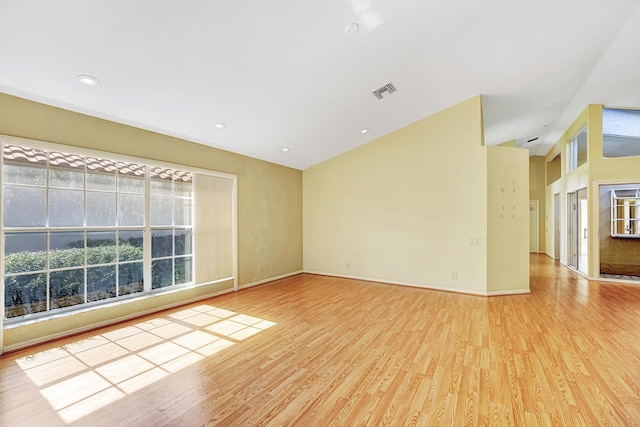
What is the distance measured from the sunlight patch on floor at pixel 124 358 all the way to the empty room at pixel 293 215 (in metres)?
0.03

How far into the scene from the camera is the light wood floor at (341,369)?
6.04 ft

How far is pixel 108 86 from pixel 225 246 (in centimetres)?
290

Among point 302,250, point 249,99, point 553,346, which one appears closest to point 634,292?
point 553,346

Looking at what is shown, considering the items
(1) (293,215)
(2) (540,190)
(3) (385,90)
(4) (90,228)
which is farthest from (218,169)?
(2) (540,190)

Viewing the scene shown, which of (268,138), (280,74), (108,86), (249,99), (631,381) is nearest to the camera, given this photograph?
(631,381)

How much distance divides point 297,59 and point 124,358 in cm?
352

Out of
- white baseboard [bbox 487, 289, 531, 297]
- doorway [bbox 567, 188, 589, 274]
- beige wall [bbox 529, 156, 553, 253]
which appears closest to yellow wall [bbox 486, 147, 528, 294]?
white baseboard [bbox 487, 289, 531, 297]

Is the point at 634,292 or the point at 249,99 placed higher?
the point at 249,99

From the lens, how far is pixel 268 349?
9.07 ft

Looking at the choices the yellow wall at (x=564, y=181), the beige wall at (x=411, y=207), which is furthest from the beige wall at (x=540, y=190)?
the beige wall at (x=411, y=207)

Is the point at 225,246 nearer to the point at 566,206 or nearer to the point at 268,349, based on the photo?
the point at 268,349

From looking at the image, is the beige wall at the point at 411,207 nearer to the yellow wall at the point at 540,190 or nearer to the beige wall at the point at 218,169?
the beige wall at the point at 218,169

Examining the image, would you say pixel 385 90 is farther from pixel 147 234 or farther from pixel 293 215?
pixel 147 234

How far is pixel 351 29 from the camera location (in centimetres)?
266
